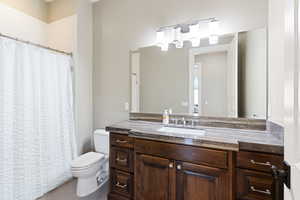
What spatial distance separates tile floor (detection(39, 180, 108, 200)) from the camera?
7.04 ft

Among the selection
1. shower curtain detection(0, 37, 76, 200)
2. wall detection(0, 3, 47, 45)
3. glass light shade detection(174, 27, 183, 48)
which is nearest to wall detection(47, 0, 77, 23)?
wall detection(0, 3, 47, 45)

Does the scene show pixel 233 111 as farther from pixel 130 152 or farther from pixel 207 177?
pixel 130 152

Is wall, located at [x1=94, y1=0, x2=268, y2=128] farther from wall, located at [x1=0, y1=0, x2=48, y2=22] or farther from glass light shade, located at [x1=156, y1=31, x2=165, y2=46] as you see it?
wall, located at [x1=0, y1=0, x2=48, y2=22]

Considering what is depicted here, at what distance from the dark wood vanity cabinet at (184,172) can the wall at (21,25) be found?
2004 mm

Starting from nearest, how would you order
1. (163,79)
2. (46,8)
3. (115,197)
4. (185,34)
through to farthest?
(115,197)
(185,34)
(163,79)
(46,8)

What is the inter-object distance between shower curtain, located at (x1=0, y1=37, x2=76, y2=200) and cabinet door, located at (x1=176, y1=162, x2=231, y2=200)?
5.53 feet

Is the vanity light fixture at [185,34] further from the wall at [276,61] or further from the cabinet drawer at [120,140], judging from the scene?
the cabinet drawer at [120,140]

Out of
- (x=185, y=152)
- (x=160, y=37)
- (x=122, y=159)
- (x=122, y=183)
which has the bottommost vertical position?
(x=122, y=183)

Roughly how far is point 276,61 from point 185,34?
1005mm

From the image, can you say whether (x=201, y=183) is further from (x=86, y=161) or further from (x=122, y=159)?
(x=86, y=161)

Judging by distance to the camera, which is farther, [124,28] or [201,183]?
[124,28]

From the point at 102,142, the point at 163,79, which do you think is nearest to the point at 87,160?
the point at 102,142

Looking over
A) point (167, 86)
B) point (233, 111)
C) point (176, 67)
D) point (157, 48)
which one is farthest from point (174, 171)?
point (157, 48)

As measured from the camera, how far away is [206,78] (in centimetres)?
204
